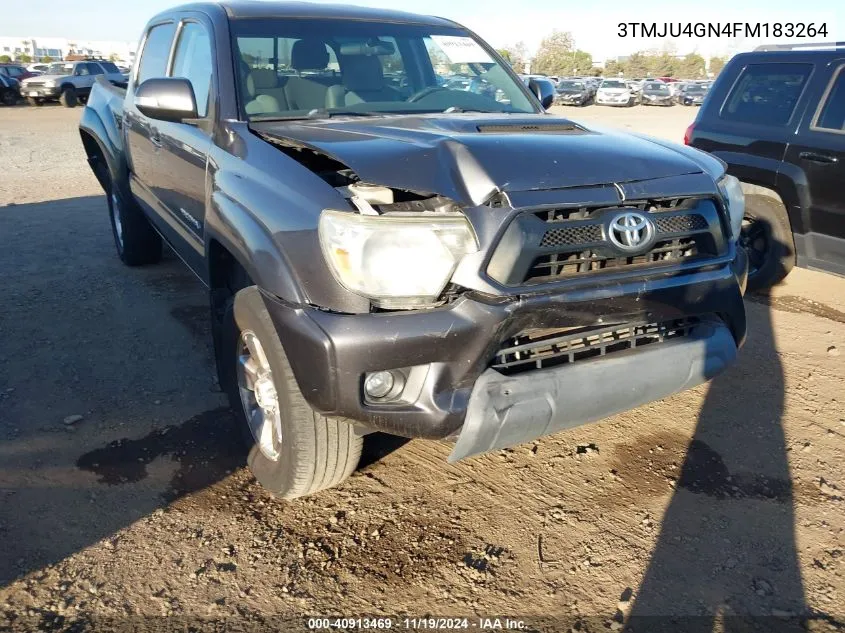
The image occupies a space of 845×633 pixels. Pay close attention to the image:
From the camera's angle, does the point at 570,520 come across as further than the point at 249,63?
No

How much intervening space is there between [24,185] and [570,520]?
9.66 metres

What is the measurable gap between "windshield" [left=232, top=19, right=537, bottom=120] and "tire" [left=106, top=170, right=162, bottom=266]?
2359 millimetres

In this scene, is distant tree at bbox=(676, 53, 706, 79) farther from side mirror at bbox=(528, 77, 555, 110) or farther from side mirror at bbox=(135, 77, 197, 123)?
side mirror at bbox=(135, 77, 197, 123)

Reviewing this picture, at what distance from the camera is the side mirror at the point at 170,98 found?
3.06 m

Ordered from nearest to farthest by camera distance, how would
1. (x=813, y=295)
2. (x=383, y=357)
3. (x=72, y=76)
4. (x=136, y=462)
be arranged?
(x=383, y=357) → (x=136, y=462) → (x=813, y=295) → (x=72, y=76)

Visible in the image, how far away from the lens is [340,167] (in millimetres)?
2666

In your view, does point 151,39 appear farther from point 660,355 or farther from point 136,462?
point 660,355

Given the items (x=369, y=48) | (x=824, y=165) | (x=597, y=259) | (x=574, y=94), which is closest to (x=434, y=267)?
(x=597, y=259)

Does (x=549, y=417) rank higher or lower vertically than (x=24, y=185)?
higher

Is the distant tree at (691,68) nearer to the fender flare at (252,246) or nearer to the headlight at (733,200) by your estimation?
the headlight at (733,200)

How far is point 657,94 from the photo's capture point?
122ft

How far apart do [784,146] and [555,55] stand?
75076mm

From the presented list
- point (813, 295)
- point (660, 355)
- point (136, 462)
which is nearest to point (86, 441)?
point (136, 462)

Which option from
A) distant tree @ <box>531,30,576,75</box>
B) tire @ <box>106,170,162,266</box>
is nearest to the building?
distant tree @ <box>531,30,576,75</box>
